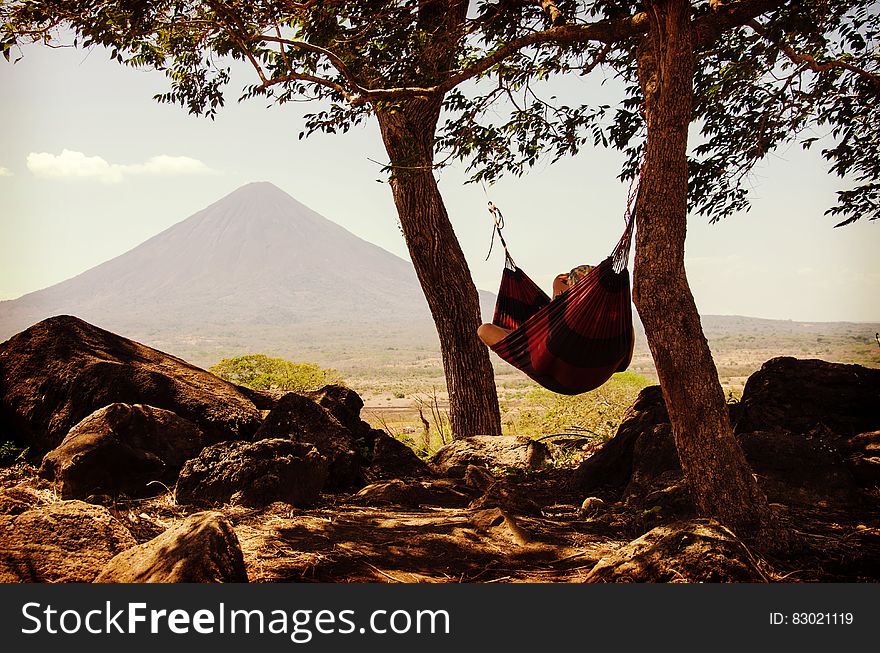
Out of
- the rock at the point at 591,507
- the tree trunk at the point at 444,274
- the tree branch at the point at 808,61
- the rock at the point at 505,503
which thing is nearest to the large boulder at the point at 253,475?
the rock at the point at 505,503

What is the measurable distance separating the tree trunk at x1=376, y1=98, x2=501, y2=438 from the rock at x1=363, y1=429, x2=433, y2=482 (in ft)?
2.82

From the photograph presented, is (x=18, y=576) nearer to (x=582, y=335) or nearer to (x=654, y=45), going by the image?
(x=582, y=335)

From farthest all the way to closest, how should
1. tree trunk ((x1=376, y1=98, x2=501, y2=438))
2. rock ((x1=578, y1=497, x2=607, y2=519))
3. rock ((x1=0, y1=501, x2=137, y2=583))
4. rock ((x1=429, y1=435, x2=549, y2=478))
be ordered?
1. tree trunk ((x1=376, y1=98, x2=501, y2=438))
2. rock ((x1=429, y1=435, x2=549, y2=478))
3. rock ((x1=578, y1=497, x2=607, y2=519))
4. rock ((x1=0, y1=501, x2=137, y2=583))

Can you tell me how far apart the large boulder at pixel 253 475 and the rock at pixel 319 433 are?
234mm

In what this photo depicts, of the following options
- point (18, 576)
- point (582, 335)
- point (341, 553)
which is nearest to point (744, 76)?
point (582, 335)

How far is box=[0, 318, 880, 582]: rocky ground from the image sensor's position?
6.54 ft

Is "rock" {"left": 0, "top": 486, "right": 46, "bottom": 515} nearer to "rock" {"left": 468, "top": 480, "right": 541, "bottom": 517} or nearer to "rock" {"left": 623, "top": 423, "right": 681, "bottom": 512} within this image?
"rock" {"left": 468, "top": 480, "right": 541, "bottom": 517}

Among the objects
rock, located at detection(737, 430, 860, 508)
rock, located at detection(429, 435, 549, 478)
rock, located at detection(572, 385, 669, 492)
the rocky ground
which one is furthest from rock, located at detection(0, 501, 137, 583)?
rock, located at detection(737, 430, 860, 508)

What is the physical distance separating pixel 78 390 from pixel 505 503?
6.69 feet

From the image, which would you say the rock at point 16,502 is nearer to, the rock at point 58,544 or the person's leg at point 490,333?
the rock at point 58,544

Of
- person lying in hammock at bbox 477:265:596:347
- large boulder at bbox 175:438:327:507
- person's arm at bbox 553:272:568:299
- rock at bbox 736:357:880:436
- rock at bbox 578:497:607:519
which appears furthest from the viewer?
person's arm at bbox 553:272:568:299

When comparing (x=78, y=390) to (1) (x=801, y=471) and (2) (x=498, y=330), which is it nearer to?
(2) (x=498, y=330)

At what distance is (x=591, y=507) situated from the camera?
2.92 m

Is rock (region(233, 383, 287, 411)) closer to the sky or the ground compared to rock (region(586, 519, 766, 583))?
closer to the sky
